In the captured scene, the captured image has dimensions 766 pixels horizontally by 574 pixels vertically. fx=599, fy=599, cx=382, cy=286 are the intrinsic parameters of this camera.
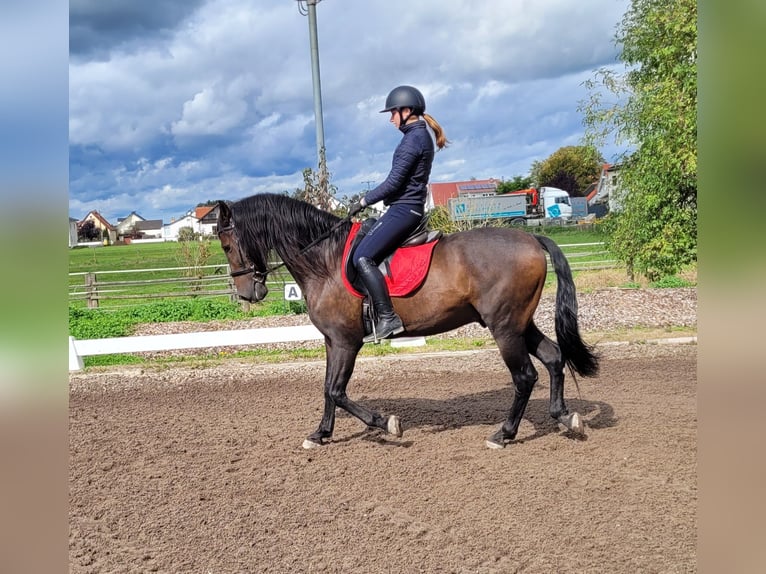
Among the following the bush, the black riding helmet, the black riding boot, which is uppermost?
the black riding helmet

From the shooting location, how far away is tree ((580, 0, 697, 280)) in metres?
14.2

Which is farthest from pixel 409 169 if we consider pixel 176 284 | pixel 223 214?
pixel 176 284

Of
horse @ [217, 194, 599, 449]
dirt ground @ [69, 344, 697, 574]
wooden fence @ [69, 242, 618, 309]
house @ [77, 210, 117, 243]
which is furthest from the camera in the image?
house @ [77, 210, 117, 243]

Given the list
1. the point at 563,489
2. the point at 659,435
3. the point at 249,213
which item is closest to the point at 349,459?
the point at 563,489

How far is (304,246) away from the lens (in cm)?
596

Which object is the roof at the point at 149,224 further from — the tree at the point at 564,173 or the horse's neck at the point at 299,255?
the horse's neck at the point at 299,255

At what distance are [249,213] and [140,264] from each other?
1200 inches

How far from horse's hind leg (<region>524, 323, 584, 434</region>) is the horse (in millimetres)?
10

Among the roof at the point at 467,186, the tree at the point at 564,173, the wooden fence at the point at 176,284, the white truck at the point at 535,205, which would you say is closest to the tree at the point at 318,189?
the wooden fence at the point at 176,284

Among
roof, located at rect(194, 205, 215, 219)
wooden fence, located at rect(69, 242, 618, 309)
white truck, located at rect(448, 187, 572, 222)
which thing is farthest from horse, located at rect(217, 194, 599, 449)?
white truck, located at rect(448, 187, 572, 222)

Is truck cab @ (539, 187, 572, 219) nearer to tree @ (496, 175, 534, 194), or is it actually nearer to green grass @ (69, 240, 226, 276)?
tree @ (496, 175, 534, 194)

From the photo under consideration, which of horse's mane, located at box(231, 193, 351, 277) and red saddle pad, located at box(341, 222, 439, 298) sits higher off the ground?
horse's mane, located at box(231, 193, 351, 277)

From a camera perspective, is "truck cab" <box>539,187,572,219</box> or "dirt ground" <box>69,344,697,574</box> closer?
"dirt ground" <box>69,344,697,574</box>
